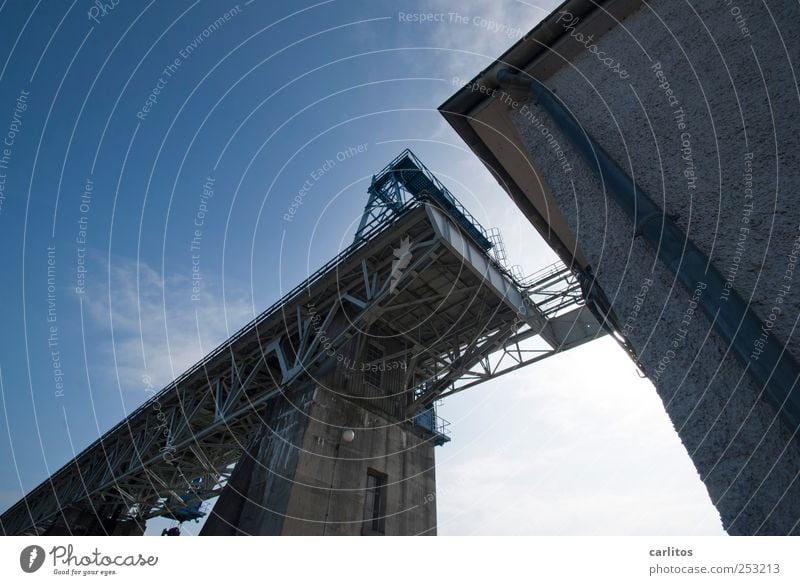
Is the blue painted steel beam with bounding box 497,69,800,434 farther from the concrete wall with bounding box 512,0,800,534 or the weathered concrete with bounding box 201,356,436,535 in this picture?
the weathered concrete with bounding box 201,356,436,535

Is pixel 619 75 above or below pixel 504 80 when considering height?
below

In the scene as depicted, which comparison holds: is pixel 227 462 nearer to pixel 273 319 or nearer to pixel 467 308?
pixel 273 319

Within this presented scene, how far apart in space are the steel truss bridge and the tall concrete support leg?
1.02m

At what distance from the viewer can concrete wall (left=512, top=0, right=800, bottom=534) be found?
3.04 m

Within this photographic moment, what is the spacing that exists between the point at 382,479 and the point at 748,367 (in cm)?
1399

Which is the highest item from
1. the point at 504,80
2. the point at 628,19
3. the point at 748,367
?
the point at 504,80

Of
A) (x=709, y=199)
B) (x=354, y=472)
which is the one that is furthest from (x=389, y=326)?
(x=709, y=199)

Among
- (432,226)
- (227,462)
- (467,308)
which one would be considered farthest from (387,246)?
(227,462)

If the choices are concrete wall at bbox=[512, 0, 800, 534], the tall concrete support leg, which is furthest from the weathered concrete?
concrete wall at bbox=[512, 0, 800, 534]

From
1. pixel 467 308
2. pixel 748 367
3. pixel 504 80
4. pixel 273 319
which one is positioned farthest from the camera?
pixel 273 319

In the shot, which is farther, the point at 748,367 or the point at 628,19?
the point at 628,19

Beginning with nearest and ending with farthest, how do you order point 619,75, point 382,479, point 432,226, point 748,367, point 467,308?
point 748,367 < point 619,75 < point 432,226 < point 382,479 < point 467,308

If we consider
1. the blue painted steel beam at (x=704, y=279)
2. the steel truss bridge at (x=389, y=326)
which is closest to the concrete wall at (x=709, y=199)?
the blue painted steel beam at (x=704, y=279)

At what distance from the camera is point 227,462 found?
2519 cm
